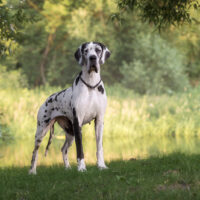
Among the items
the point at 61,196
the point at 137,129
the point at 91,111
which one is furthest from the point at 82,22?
the point at 61,196

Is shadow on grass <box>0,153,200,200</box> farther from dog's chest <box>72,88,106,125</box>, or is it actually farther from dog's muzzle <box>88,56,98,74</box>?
dog's muzzle <box>88,56,98,74</box>

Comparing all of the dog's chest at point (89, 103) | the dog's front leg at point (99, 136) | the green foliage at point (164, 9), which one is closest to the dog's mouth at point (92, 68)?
the dog's chest at point (89, 103)

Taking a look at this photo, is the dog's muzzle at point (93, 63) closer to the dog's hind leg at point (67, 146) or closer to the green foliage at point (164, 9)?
the dog's hind leg at point (67, 146)

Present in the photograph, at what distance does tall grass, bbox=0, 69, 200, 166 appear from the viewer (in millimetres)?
15147

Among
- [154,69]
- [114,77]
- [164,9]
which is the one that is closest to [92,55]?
[164,9]

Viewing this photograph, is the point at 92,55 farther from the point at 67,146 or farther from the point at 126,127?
the point at 126,127

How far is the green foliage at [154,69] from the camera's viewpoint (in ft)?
104

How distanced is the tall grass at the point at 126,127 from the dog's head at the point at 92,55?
5.98m

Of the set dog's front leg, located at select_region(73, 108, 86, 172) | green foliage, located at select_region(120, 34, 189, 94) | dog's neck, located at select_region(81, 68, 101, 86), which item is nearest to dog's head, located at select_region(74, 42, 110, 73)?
dog's neck, located at select_region(81, 68, 101, 86)

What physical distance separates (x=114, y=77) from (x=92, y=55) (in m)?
28.6

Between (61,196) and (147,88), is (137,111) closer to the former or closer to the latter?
(147,88)

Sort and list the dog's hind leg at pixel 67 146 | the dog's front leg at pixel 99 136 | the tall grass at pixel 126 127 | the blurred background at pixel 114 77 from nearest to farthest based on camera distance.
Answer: the dog's front leg at pixel 99 136 < the dog's hind leg at pixel 67 146 < the tall grass at pixel 126 127 < the blurred background at pixel 114 77

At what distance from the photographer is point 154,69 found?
32906mm

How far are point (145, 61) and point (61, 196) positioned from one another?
2771 cm
